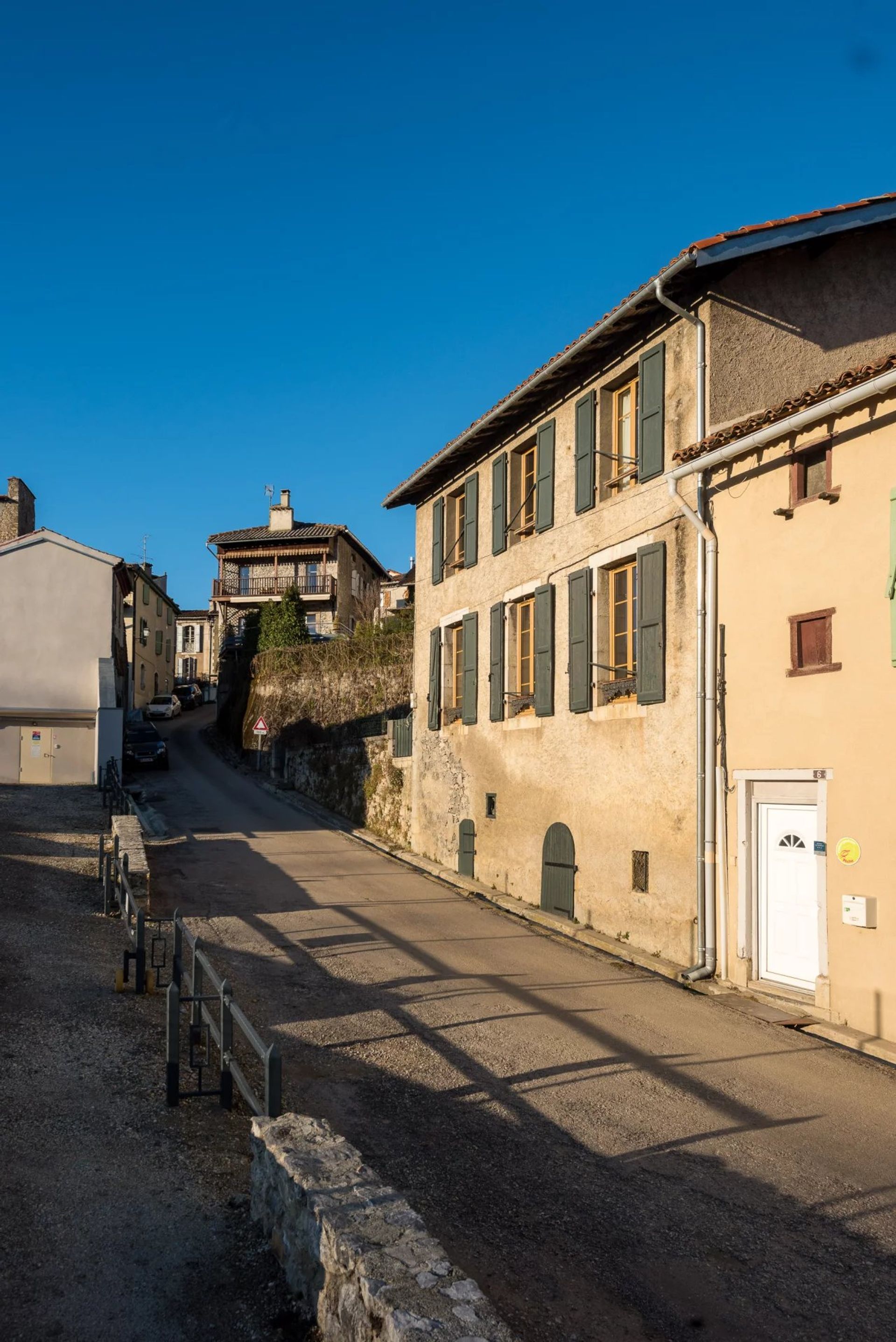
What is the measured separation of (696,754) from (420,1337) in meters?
9.28

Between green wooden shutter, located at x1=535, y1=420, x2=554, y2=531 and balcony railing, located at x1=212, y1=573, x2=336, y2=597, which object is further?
balcony railing, located at x1=212, y1=573, x2=336, y2=597

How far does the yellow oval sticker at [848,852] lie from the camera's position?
396 inches

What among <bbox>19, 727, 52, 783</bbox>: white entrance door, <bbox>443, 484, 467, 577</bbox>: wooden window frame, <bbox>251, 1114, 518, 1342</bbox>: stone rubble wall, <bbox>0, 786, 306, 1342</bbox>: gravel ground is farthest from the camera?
<bbox>19, 727, 52, 783</bbox>: white entrance door

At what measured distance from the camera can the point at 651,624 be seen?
13.2 metres

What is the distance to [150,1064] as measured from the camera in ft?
26.2

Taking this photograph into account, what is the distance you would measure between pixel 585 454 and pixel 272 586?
42.9 metres

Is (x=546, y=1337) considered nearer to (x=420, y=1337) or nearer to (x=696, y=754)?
(x=420, y=1337)

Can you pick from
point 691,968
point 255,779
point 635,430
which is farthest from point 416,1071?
point 255,779

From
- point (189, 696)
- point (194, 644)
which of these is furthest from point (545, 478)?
point (194, 644)

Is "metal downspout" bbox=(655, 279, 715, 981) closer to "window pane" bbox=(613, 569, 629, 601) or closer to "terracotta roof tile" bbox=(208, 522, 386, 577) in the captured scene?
"window pane" bbox=(613, 569, 629, 601)

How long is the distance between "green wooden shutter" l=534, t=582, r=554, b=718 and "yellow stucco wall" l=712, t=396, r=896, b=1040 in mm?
4269

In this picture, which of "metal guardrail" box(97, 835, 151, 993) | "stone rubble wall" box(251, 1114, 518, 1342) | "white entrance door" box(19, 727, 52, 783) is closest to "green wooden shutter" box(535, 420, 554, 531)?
"metal guardrail" box(97, 835, 151, 993)

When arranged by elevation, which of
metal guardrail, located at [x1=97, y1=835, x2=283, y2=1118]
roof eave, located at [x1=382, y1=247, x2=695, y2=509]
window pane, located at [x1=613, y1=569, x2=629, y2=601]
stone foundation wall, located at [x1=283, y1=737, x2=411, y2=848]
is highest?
roof eave, located at [x1=382, y1=247, x2=695, y2=509]

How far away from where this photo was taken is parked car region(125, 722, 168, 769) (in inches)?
1316
